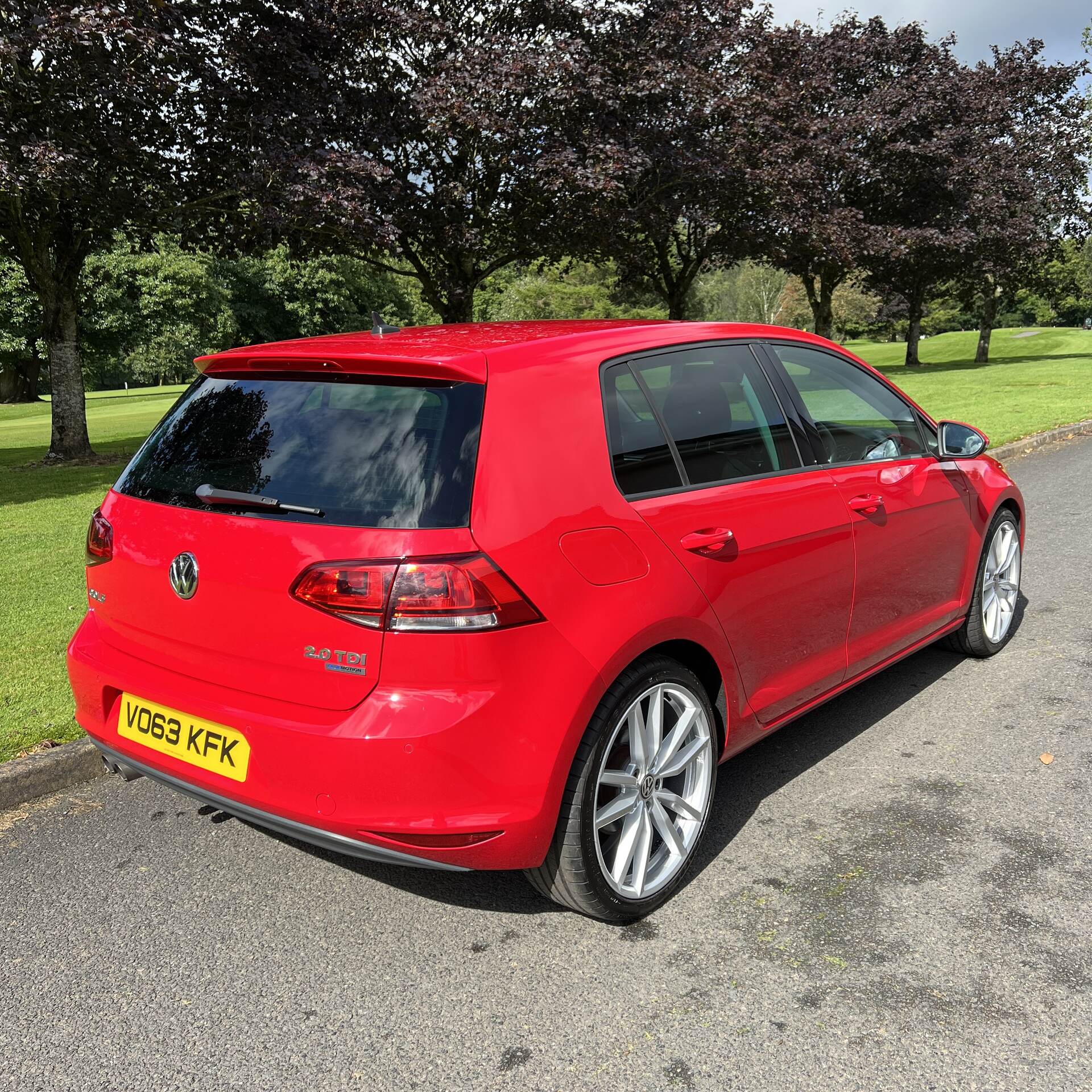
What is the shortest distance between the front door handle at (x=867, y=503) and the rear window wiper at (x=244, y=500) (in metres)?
2.18

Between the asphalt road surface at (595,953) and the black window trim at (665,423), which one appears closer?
the asphalt road surface at (595,953)

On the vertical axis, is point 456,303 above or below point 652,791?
above

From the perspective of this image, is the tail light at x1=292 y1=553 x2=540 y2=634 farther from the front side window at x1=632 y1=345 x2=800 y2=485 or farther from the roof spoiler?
the front side window at x1=632 y1=345 x2=800 y2=485

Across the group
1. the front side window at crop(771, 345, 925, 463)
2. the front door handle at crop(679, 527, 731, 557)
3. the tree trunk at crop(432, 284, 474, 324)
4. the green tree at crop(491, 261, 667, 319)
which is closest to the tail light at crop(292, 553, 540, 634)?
the front door handle at crop(679, 527, 731, 557)

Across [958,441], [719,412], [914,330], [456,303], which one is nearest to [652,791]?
[719,412]

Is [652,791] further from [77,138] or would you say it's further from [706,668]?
[77,138]

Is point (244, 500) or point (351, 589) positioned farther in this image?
point (244, 500)

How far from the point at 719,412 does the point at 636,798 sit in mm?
1359

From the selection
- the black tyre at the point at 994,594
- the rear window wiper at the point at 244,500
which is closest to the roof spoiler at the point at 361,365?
the rear window wiper at the point at 244,500

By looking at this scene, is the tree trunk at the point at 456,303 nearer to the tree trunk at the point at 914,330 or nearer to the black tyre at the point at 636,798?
the black tyre at the point at 636,798

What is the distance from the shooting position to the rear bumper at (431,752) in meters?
2.50

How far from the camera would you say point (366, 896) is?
318 cm

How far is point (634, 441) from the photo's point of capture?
10.1 feet

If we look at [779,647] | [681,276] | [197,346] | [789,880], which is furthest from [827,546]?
[197,346]
